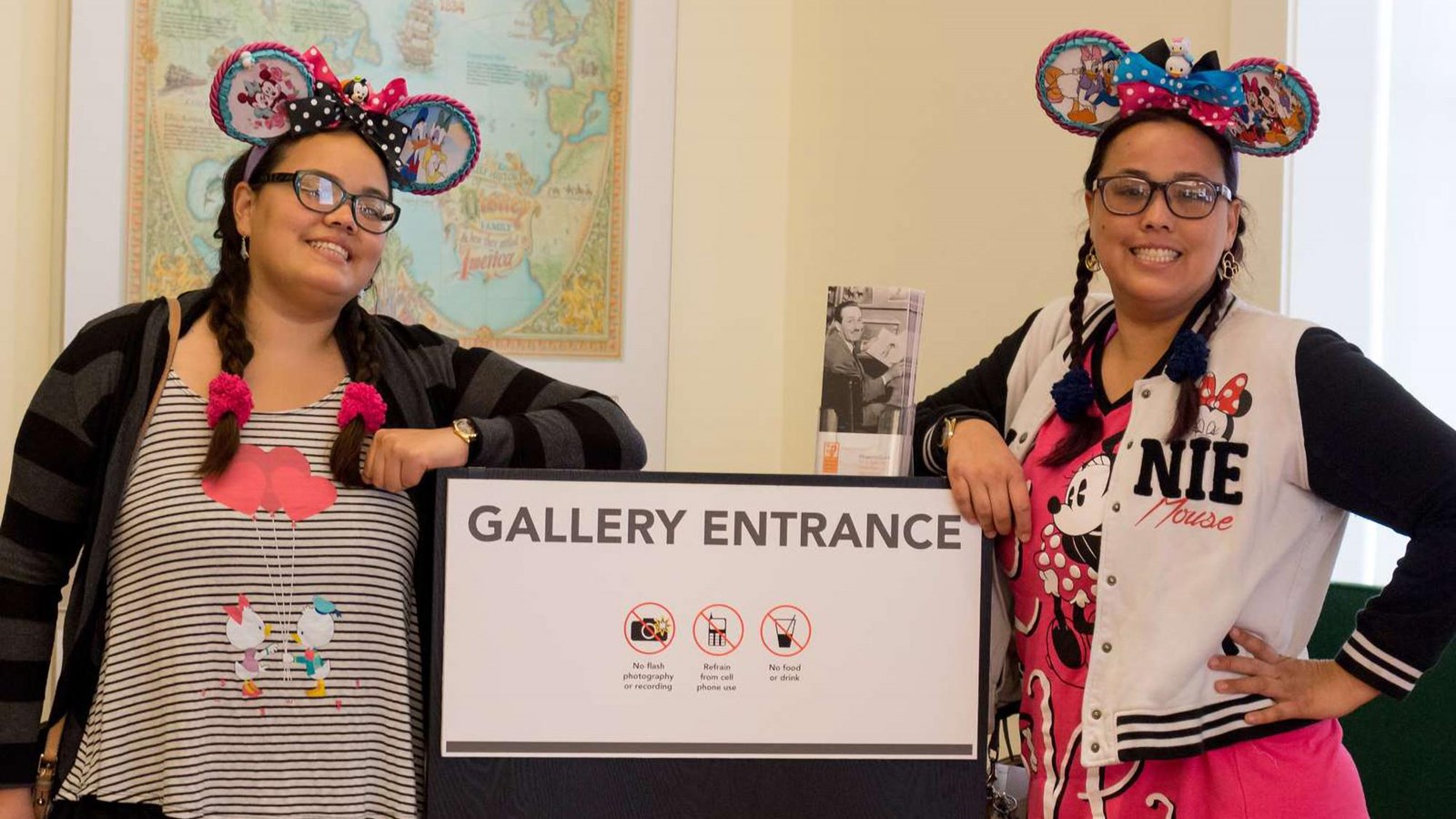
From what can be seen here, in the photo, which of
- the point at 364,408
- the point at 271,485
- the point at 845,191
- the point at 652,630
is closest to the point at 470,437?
the point at 364,408

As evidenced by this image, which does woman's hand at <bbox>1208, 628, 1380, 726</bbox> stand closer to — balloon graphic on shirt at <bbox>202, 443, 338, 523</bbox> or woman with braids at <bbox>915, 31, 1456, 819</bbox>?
woman with braids at <bbox>915, 31, 1456, 819</bbox>

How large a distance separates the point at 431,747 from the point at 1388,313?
175 centimetres

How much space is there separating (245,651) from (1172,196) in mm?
1210

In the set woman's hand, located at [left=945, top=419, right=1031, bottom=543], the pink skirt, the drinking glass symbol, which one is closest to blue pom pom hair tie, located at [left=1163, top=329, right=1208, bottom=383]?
woman's hand, located at [left=945, top=419, right=1031, bottom=543]

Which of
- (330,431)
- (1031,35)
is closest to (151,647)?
(330,431)

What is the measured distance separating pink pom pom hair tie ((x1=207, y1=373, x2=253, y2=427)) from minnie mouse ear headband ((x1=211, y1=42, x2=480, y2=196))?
12.1 inches

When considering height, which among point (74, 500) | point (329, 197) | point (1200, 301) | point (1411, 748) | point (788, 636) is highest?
point (329, 197)

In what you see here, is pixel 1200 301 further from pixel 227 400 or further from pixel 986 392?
pixel 227 400

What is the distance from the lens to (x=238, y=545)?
5.10 ft

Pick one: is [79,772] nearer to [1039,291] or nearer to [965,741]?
[965,741]

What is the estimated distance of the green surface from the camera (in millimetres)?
1941

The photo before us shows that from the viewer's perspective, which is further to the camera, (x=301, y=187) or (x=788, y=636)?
(x=301, y=187)

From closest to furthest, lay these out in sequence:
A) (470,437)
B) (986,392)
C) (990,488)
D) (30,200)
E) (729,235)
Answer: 1. (990,488)
2. (470,437)
3. (986,392)
4. (30,200)
5. (729,235)

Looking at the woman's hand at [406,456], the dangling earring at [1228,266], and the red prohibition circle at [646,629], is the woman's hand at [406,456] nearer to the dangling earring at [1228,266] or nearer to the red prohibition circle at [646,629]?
the red prohibition circle at [646,629]
